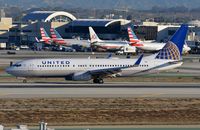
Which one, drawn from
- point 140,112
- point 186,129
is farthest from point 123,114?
point 186,129

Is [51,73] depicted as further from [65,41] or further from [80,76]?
[65,41]

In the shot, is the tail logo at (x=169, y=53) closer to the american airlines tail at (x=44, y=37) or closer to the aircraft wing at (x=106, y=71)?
the aircraft wing at (x=106, y=71)

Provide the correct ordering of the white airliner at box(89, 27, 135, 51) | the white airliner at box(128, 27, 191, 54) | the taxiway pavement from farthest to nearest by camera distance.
Answer: the white airliner at box(89, 27, 135, 51), the white airliner at box(128, 27, 191, 54), the taxiway pavement

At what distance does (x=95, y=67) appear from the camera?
75.0m

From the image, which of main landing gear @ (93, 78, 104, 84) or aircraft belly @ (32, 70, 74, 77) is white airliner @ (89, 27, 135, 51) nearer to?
main landing gear @ (93, 78, 104, 84)

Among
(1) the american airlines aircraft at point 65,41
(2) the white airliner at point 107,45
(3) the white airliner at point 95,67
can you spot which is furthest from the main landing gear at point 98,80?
(1) the american airlines aircraft at point 65,41

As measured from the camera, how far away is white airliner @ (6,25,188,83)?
241 ft

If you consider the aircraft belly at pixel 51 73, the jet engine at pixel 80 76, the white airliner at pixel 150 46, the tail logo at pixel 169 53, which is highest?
the tail logo at pixel 169 53

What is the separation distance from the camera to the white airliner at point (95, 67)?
2889 inches

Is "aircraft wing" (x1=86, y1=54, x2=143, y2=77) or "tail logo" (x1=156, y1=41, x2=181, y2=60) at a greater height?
"tail logo" (x1=156, y1=41, x2=181, y2=60)

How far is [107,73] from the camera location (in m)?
75.1

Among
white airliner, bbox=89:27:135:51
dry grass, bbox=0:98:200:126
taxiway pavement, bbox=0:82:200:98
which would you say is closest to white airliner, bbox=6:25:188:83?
taxiway pavement, bbox=0:82:200:98

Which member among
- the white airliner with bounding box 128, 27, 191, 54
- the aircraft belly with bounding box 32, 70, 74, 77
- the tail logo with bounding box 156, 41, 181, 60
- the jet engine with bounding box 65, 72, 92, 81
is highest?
the tail logo with bounding box 156, 41, 181, 60

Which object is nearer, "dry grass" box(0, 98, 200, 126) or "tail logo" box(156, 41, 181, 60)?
"dry grass" box(0, 98, 200, 126)
